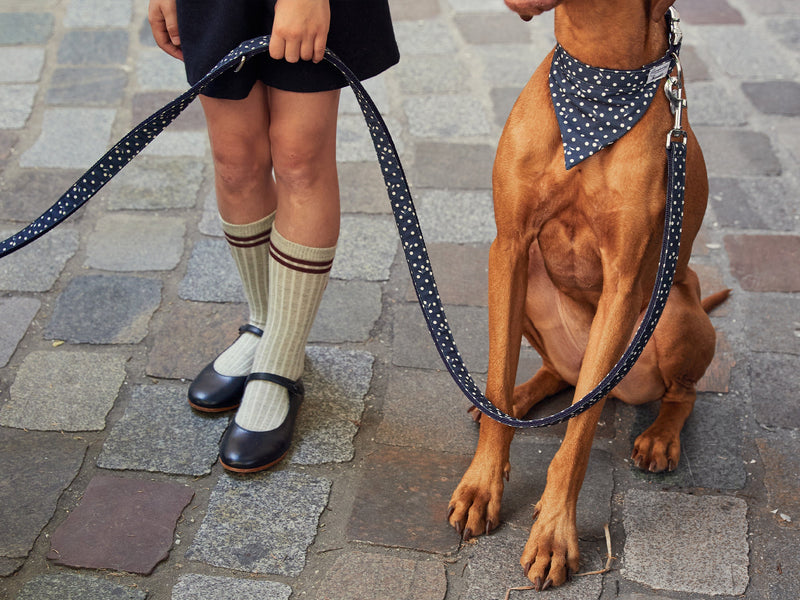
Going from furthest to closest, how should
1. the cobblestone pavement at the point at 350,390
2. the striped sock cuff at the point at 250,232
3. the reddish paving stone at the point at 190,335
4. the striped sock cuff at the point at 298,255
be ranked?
the reddish paving stone at the point at 190,335 < the striped sock cuff at the point at 250,232 < the striped sock cuff at the point at 298,255 < the cobblestone pavement at the point at 350,390

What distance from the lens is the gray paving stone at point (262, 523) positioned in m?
2.07

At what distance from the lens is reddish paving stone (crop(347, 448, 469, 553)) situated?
2.14 m

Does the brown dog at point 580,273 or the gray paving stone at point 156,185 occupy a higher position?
the brown dog at point 580,273

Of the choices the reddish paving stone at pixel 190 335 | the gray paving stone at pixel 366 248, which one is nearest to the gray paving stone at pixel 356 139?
the gray paving stone at pixel 366 248

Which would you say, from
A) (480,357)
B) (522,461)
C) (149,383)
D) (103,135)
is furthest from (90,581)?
(103,135)

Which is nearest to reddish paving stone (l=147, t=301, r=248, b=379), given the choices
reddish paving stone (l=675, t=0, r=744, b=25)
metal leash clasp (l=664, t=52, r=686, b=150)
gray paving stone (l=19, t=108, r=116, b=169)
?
gray paving stone (l=19, t=108, r=116, b=169)

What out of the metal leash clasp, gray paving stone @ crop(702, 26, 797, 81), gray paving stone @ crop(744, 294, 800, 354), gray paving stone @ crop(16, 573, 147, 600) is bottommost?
gray paving stone @ crop(744, 294, 800, 354)

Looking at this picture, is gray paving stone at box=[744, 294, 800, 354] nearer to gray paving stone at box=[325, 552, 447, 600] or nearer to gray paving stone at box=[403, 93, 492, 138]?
gray paving stone at box=[325, 552, 447, 600]

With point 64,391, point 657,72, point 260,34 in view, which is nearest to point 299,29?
point 260,34

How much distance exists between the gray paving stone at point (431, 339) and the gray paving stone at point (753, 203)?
1.16 meters

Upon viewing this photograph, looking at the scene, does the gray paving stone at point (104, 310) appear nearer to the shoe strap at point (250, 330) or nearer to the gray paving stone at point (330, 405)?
the shoe strap at point (250, 330)

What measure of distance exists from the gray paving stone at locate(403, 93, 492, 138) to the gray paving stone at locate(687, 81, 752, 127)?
958mm

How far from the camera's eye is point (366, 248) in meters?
3.24

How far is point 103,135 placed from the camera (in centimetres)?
382
